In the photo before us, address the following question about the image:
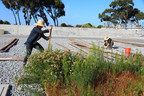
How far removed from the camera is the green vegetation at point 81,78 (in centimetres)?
320

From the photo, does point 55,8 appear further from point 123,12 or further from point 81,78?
point 81,78

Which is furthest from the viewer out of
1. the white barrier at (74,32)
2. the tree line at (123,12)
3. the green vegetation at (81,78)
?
the tree line at (123,12)

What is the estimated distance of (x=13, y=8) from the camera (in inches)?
1796

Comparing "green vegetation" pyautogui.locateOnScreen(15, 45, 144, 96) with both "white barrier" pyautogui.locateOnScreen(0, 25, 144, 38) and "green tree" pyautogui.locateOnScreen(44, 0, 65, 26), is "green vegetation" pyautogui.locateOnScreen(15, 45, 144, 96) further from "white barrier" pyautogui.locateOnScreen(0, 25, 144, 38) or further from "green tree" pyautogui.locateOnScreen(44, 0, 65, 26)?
"green tree" pyautogui.locateOnScreen(44, 0, 65, 26)

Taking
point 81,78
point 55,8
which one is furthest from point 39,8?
point 81,78

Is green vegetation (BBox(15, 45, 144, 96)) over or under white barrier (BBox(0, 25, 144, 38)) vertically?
under

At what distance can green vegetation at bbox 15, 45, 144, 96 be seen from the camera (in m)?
3.20

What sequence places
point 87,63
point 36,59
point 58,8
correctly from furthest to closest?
point 58,8
point 36,59
point 87,63

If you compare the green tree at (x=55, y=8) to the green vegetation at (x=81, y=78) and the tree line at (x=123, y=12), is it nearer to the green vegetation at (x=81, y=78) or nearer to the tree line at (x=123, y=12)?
the tree line at (x=123, y=12)

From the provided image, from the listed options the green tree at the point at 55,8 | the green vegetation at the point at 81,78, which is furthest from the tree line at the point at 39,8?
the green vegetation at the point at 81,78

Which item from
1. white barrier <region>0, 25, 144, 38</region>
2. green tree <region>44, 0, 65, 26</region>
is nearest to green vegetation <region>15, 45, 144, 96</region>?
white barrier <region>0, 25, 144, 38</region>

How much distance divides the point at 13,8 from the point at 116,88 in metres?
47.5

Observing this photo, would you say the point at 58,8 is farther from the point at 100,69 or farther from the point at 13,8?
the point at 100,69

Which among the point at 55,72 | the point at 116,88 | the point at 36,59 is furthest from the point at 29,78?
the point at 116,88
